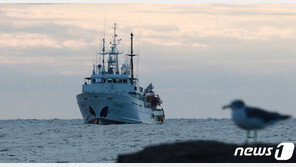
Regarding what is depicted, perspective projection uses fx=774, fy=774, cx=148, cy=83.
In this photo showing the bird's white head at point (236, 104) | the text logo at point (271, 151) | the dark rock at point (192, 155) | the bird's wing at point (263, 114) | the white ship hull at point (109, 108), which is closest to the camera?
the dark rock at point (192, 155)

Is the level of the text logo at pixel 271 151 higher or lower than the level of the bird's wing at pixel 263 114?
lower

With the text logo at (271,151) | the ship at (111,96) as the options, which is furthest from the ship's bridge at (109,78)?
the text logo at (271,151)

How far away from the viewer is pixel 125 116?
4382 inches

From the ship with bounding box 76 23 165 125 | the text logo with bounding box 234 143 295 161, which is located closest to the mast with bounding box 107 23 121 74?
the ship with bounding box 76 23 165 125

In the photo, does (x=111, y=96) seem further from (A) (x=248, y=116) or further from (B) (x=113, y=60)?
(A) (x=248, y=116)

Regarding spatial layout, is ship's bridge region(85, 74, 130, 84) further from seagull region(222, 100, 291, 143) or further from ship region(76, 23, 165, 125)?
seagull region(222, 100, 291, 143)

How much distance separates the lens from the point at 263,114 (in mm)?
19922

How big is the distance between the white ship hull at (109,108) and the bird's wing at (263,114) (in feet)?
280

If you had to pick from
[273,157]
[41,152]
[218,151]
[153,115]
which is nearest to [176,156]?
[218,151]

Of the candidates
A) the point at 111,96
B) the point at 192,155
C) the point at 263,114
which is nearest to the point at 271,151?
the point at 263,114

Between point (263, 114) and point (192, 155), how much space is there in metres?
2.41

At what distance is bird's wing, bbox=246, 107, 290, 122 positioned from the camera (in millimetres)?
19562

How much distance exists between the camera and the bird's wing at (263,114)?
19.6m

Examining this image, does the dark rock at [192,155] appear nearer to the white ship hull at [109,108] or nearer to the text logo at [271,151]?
the text logo at [271,151]
